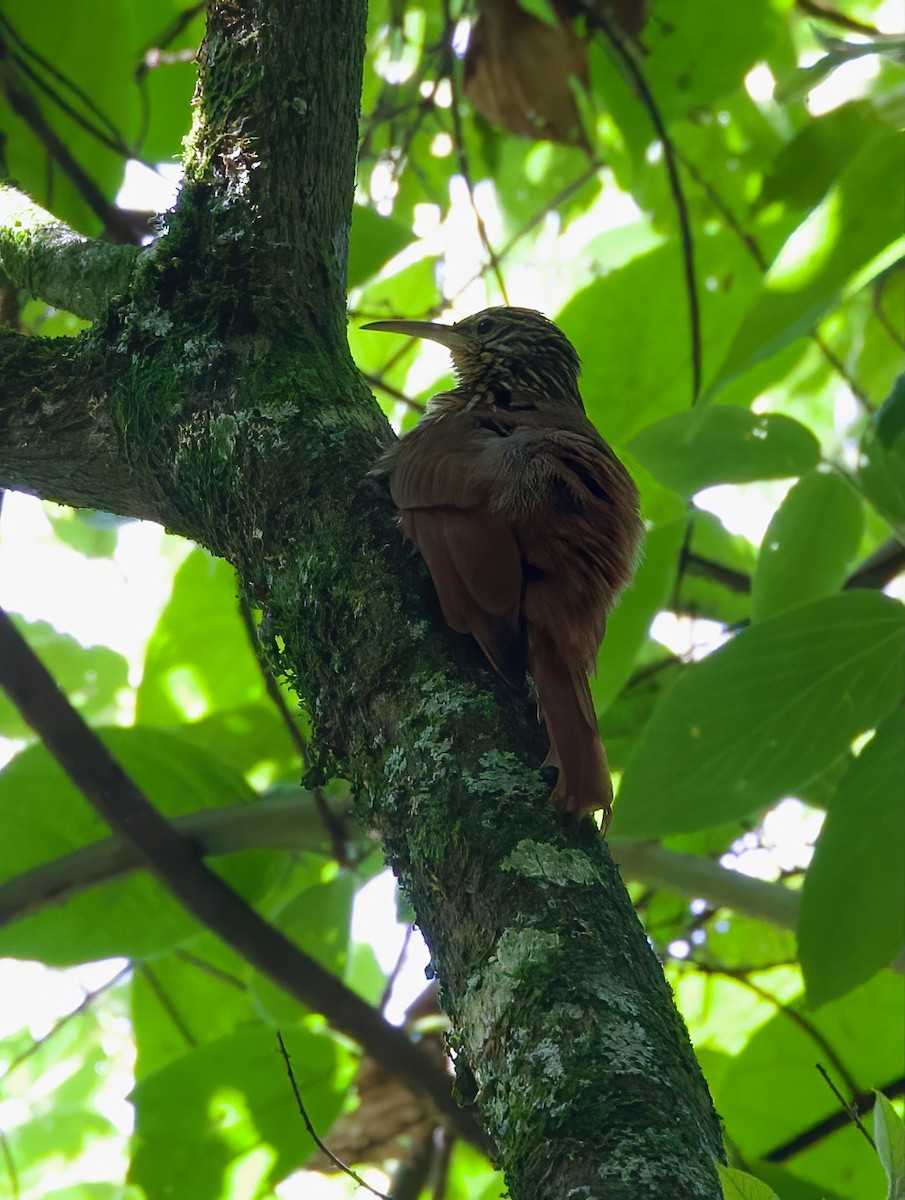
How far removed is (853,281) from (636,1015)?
0.65m

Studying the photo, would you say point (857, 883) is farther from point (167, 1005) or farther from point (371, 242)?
point (167, 1005)

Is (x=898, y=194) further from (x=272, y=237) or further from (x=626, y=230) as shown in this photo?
(x=626, y=230)

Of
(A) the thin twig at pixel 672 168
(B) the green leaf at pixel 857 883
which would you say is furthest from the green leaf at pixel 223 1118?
(A) the thin twig at pixel 672 168

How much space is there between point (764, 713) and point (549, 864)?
776 millimetres

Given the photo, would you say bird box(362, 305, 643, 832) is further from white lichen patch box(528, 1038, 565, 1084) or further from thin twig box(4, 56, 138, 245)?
thin twig box(4, 56, 138, 245)

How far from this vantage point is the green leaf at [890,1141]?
38.4 inches

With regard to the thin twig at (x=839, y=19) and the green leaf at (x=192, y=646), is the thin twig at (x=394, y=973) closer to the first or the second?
the green leaf at (x=192, y=646)

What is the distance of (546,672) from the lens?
157cm

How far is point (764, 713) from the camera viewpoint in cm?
182

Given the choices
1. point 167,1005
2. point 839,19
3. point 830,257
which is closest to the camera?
point 830,257

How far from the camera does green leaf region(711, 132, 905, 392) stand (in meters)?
0.97

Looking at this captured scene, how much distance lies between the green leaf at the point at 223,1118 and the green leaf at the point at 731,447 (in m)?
1.40

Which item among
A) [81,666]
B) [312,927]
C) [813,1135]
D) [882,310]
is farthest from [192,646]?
[882,310]

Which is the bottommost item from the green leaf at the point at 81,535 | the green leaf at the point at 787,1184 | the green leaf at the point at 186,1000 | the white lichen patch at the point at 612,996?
the green leaf at the point at 787,1184
